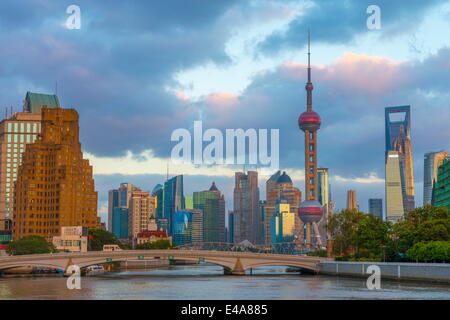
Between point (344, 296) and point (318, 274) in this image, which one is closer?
point (344, 296)

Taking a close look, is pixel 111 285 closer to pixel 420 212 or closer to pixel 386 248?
pixel 386 248

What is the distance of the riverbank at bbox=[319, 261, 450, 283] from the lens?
102750mm

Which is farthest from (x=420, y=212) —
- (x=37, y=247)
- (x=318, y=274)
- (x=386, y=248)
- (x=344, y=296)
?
(x=37, y=247)

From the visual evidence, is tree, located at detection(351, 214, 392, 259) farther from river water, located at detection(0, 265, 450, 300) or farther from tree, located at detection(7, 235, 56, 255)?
tree, located at detection(7, 235, 56, 255)

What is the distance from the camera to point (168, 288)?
100812mm

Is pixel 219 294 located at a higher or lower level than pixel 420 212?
lower

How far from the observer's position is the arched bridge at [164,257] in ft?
438

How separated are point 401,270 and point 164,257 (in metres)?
52.2

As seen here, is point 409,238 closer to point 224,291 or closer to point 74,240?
point 224,291

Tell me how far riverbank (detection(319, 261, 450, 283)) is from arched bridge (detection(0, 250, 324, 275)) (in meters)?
11.2

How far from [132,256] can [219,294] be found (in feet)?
186

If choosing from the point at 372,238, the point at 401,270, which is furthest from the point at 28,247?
the point at 401,270
